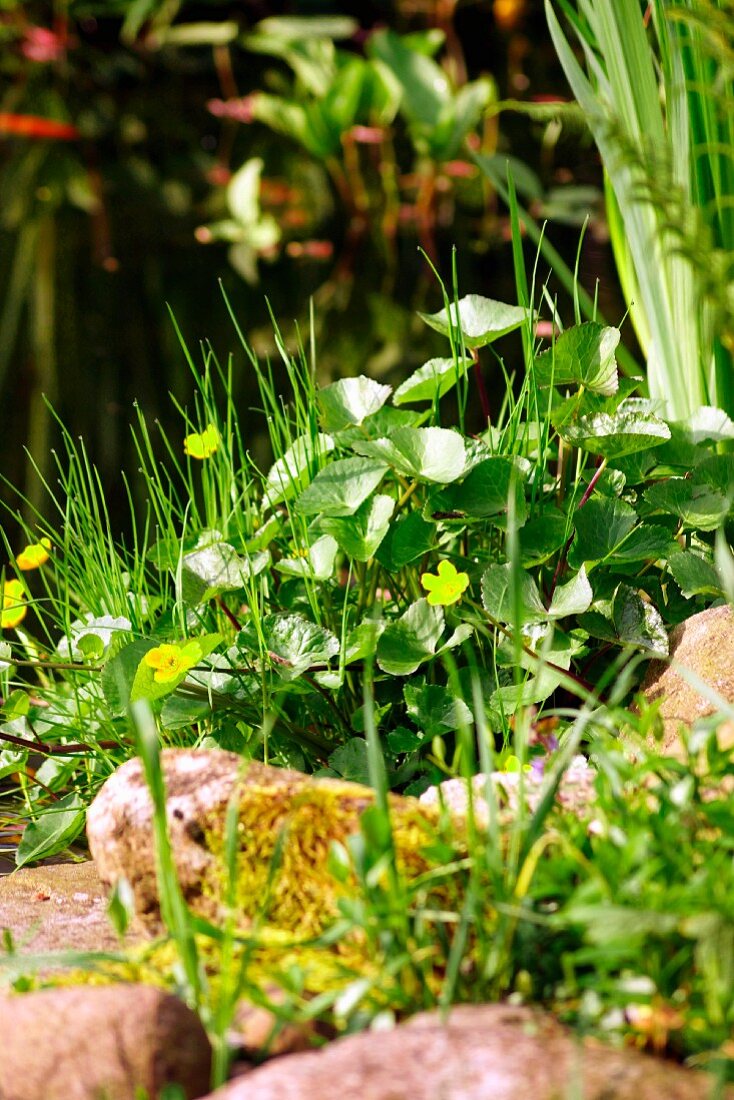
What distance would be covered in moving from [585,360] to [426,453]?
22 centimetres

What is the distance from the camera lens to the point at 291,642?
4.55ft

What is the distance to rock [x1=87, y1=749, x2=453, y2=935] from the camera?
99 centimetres

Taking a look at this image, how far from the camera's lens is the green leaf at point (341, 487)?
4.66ft

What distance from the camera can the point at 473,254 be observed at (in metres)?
4.87

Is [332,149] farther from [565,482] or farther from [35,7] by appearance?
[565,482]

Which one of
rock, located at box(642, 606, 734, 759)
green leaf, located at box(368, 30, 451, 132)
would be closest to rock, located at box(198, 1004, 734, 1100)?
rock, located at box(642, 606, 734, 759)

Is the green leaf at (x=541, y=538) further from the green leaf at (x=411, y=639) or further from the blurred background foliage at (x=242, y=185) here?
the blurred background foliage at (x=242, y=185)

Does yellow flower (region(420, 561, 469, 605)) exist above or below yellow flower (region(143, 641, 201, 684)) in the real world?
above

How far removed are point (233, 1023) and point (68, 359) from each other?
3.64 m

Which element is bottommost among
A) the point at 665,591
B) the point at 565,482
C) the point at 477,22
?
the point at 665,591

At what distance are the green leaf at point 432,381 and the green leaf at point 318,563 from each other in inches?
8.2

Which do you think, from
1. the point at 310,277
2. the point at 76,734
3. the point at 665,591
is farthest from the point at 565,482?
the point at 310,277

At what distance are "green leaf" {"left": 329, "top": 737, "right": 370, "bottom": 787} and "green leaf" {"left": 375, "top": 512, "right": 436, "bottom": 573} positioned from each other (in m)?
0.21

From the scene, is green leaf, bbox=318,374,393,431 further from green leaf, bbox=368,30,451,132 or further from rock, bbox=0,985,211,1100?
green leaf, bbox=368,30,451,132
